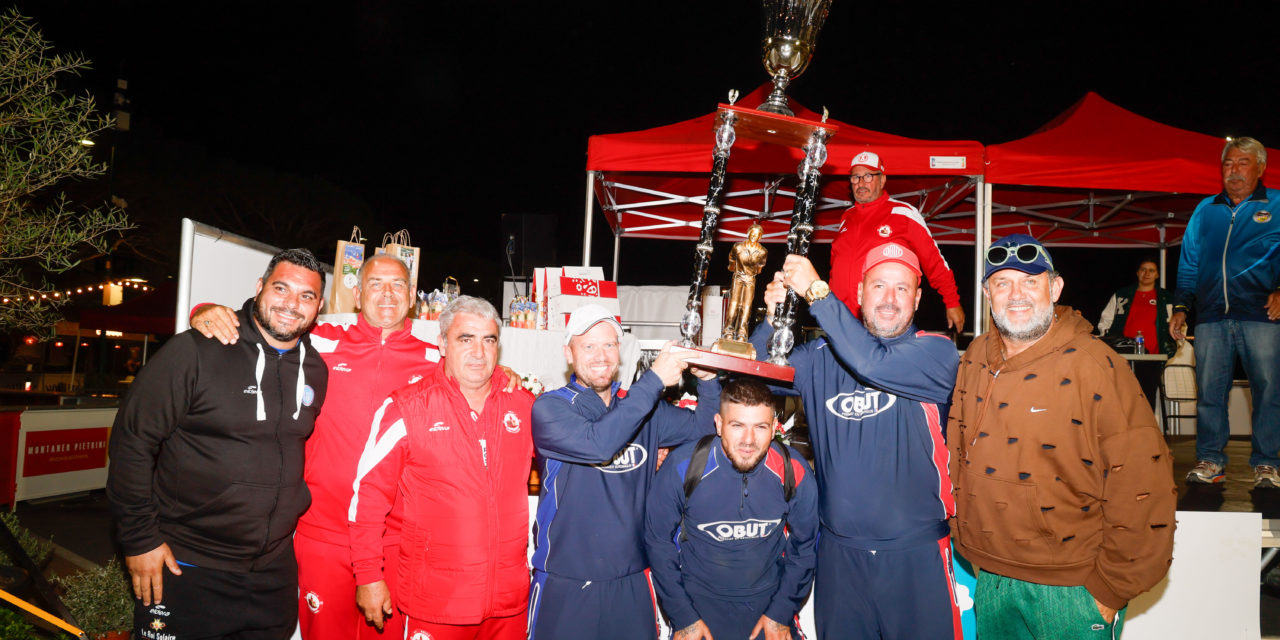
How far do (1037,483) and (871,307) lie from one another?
3.11 ft

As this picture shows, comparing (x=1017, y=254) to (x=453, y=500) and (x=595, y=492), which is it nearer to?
(x=595, y=492)

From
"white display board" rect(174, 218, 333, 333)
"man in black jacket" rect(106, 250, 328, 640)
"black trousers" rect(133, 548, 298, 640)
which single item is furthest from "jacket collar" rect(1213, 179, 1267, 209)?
"white display board" rect(174, 218, 333, 333)

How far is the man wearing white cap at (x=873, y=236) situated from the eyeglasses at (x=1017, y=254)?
111 cm

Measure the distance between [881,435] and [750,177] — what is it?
5.34 metres

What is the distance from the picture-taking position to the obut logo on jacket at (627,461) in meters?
2.87

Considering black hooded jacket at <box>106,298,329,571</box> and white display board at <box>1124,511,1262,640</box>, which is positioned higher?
black hooded jacket at <box>106,298,329,571</box>

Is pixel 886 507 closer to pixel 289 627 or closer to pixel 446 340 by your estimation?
pixel 446 340

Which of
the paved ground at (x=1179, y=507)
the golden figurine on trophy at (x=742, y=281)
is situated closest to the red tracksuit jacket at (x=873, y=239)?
the golden figurine on trophy at (x=742, y=281)

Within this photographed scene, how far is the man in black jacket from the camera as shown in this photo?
270cm

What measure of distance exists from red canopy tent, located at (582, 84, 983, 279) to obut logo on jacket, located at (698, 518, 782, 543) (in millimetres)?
1935

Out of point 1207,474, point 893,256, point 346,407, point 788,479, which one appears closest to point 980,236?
point 1207,474

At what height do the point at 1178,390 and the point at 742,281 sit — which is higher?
the point at 742,281

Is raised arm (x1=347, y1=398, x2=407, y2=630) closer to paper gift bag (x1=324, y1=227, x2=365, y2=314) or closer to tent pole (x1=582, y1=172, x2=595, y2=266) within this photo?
paper gift bag (x1=324, y1=227, x2=365, y2=314)

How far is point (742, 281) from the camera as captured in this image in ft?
9.98
